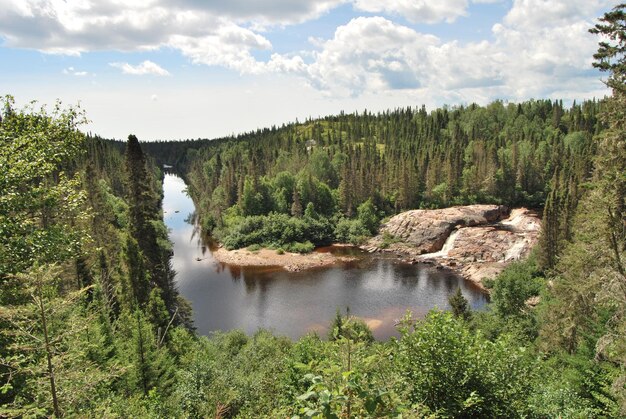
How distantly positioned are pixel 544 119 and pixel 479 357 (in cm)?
17499

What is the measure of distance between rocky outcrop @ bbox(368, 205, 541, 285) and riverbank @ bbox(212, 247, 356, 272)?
1029 cm

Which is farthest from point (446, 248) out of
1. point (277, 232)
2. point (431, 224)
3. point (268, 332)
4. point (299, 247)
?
point (268, 332)

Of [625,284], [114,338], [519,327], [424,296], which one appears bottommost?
[424,296]

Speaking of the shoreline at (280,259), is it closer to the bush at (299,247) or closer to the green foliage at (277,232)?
the bush at (299,247)

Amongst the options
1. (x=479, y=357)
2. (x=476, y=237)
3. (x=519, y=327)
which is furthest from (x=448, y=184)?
(x=479, y=357)

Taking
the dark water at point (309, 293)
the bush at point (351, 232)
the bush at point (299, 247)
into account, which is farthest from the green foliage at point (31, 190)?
the bush at point (351, 232)

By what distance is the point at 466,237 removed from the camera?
7500 centimetres

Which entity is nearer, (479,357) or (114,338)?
(479,357)

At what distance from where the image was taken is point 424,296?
5706cm

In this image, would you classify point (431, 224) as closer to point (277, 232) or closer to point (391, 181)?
point (391, 181)

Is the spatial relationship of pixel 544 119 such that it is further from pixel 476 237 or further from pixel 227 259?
pixel 227 259

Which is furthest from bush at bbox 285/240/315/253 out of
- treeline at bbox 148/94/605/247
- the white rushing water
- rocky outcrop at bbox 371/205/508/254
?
the white rushing water

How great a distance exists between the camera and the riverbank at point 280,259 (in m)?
71.8

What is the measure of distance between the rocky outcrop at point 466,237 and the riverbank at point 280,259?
10290 mm
